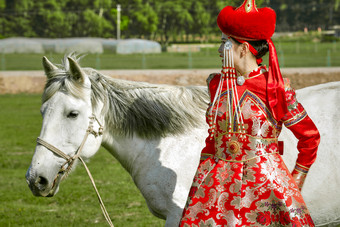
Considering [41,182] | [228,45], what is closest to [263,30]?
[228,45]

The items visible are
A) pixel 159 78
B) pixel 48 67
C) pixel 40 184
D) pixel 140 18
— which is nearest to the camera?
pixel 40 184

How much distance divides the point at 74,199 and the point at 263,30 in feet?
15.4

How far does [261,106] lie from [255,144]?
0.21 m

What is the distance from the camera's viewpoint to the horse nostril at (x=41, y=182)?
3395mm

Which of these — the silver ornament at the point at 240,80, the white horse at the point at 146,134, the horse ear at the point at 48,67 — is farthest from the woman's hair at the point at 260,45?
the horse ear at the point at 48,67

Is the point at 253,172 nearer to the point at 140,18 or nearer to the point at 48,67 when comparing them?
the point at 48,67

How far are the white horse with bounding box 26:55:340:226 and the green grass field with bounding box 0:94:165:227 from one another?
2.23 m

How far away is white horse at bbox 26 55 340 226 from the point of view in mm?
3471

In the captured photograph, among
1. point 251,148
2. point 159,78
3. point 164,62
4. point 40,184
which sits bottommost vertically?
point 164,62

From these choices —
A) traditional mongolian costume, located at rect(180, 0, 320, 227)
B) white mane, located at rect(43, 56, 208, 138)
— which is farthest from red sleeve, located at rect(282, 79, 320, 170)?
white mane, located at rect(43, 56, 208, 138)

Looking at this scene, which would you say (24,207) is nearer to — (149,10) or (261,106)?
(261,106)

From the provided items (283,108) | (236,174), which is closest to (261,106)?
(283,108)

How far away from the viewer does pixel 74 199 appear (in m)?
6.88

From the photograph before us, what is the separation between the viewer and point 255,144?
2.83m
